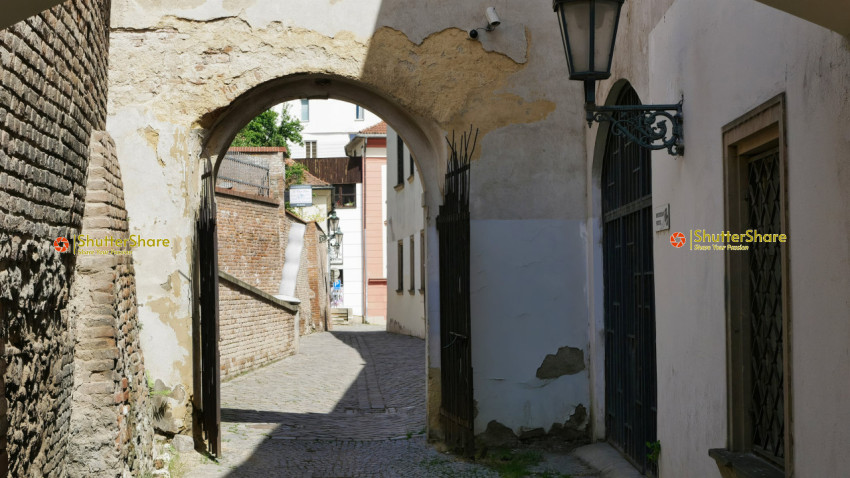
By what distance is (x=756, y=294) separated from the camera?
5109 millimetres

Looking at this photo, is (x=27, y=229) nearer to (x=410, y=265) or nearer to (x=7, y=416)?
(x=7, y=416)

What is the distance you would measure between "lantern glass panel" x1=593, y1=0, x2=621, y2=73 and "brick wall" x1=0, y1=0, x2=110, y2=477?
10.0 feet

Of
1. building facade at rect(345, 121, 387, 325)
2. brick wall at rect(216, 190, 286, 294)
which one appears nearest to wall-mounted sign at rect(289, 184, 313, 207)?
Answer: building facade at rect(345, 121, 387, 325)

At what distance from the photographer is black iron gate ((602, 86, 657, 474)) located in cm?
740

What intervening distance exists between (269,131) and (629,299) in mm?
40838

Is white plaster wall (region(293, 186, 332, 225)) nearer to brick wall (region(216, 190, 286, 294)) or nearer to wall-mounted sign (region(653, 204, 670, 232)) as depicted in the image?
brick wall (region(216, 190, 286, 294))

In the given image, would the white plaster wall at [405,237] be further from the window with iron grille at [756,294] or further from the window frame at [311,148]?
the window frame at [311,148]

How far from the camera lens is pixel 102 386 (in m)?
6.36

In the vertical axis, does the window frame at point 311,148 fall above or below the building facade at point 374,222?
above

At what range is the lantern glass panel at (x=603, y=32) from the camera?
17.7 feet

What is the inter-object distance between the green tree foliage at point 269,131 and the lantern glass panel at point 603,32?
39.9 meters

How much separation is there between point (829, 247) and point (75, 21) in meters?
4.88

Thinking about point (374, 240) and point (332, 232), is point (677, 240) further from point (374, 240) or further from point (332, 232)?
point (374, 240)

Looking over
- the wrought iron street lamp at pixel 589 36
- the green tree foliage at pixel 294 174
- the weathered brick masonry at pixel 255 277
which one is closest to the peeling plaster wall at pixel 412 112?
the wrought iron street lamp at pixel 589 36
